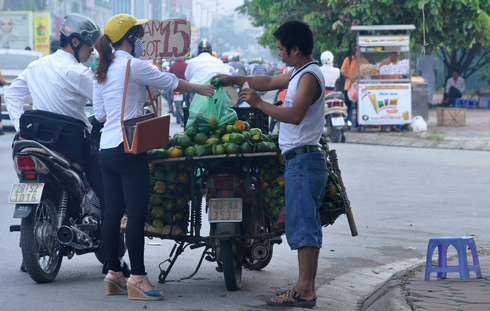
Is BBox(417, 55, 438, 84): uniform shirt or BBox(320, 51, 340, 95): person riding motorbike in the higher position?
BBox(417, 55, 438, 84): uniform shirt

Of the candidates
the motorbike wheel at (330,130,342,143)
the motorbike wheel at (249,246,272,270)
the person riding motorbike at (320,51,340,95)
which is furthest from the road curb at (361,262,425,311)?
the person riding motorbike at (320,51,340,95)

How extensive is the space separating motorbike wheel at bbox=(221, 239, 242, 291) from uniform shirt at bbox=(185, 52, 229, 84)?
6.41m

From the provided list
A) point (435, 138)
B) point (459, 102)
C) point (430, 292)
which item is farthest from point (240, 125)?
point (459, 102)

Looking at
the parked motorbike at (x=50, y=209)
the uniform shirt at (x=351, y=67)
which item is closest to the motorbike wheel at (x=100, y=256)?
the parked motorbike at (x=50, y=209)

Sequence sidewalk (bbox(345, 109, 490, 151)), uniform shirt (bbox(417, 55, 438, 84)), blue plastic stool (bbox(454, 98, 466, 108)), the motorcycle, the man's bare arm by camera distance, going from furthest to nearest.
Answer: uniform shirt (bbox(417, 55, 438, 84)), blue plastic stool (bbox(454, 98, 466, 108)), the motorcycle, sidewalk (bbox(345, 109, 490, 151)), the man's bare arm

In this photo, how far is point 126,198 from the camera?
4.75 meters

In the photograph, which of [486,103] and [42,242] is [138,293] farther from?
[486,103]

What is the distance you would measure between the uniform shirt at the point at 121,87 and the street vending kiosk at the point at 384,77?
1261 centimetres

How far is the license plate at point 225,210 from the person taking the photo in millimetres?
4895

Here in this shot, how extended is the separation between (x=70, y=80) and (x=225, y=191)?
144cm

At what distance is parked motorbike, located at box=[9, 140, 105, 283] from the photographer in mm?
5074

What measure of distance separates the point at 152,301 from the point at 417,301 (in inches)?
68.6

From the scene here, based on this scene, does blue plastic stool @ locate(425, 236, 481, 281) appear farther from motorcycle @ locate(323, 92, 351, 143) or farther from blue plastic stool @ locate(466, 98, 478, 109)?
blue plastic stool @ locate(466, 98, 478, 109)

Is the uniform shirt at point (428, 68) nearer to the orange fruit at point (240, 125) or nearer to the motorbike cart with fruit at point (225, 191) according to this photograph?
the motorbike cart with fruit at point (225, 191)
